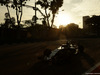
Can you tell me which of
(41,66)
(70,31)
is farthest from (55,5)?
(70,31)

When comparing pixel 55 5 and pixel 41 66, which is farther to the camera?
pixel 55 5

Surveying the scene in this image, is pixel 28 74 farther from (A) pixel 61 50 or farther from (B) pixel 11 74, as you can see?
→ (A) pixel 61 50

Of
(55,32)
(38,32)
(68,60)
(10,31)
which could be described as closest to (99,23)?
(55,32)

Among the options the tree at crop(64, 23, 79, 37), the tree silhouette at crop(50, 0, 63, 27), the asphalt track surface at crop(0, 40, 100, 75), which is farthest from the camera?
the tree at crop(64, 23, 79, 37)

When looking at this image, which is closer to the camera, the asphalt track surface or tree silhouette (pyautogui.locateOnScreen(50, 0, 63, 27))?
the asphalt track surface

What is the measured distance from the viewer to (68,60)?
531 inches

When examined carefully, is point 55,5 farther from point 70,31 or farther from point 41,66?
point 70,31

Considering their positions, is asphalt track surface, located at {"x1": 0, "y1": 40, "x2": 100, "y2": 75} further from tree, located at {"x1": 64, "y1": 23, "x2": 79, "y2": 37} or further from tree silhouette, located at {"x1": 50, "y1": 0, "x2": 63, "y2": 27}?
tree, located at {"x1": 64, "y1": 23, "x2": 79, "y2": 37}

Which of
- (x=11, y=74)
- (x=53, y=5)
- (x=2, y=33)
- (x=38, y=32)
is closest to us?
(x=11, y=74)

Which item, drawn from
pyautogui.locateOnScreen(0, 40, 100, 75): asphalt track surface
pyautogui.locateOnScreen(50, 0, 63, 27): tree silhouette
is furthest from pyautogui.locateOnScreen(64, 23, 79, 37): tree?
pyautogui.locateOnScreen(0, 40, 100, 75): asphalt track surface

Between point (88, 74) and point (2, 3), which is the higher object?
point (2, 3)

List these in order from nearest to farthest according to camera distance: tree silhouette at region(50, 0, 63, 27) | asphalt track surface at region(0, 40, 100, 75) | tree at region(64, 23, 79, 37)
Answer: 1. asphalt track surface at region(0, 40, 100, 75)
2. tree silhouette at region(50, 0, 63, 27)
3. tree at region(64, 23, 79, 37)

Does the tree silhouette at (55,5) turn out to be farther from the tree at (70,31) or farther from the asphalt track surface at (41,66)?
the asphalt track surface at (41,66)

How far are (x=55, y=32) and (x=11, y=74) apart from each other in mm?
59228
